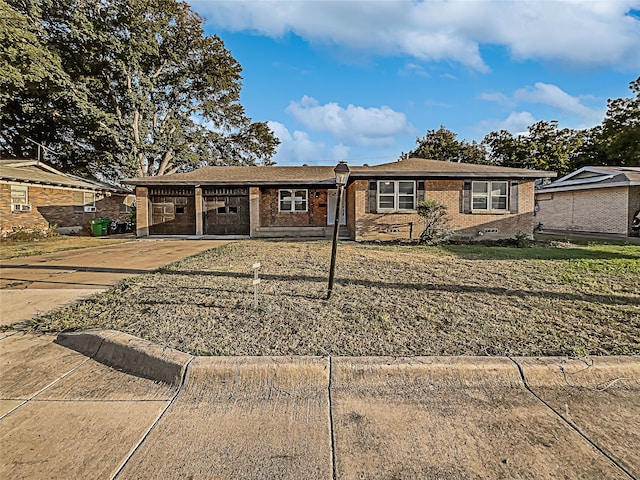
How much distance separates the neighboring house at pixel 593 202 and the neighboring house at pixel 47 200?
1042 inches

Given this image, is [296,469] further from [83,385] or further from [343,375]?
[83,385]

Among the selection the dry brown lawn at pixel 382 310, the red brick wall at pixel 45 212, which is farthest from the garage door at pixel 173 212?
the dry brown lawn at pixel 382 310

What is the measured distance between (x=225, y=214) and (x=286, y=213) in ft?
10.3

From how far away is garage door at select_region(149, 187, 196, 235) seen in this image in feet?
57.3

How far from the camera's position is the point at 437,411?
2.65 metres

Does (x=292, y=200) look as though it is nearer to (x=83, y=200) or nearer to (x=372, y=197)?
(x=372, y=197)

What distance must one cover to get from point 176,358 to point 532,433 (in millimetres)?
2935

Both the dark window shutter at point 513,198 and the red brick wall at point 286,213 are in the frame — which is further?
the red brick wall at point 286,213

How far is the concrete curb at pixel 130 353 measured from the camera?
3154 millimetres

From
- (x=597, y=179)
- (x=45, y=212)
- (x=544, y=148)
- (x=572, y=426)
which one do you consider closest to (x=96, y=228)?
(x=45, y=212)

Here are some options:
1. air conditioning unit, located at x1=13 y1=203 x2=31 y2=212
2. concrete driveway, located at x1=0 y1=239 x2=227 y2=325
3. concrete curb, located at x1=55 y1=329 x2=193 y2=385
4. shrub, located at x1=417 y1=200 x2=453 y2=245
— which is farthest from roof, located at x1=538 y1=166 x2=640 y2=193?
air conditioning unit, located at x1=13 y1=203 x2=31 y2=212

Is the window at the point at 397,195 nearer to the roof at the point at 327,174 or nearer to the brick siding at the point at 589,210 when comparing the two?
the roof at the point at 327,174

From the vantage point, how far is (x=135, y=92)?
25578 millimetres

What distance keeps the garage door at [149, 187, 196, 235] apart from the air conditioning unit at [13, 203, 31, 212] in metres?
6.15
